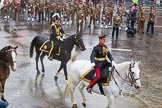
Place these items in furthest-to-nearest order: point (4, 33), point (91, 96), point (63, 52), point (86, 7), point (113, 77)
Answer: point (86, 7)
point (4, 33)
point (63, 52)
point (91, 96)
point (113, 77)

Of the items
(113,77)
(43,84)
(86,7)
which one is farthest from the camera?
(86,7)

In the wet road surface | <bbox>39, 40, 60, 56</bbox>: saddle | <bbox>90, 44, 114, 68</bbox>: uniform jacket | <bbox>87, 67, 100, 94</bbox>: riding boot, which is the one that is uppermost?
<bbox>90, 44, 114, 68</bbox>: uniform jacket

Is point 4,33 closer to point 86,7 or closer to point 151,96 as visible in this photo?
point 86,7

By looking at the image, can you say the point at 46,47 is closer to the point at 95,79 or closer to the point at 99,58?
the point at 99,58

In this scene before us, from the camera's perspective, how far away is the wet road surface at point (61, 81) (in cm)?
1182

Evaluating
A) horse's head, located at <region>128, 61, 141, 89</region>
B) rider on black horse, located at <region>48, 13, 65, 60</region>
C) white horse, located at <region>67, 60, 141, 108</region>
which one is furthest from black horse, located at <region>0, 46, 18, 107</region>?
rider on black horse, located at <region>48, 13, 65, 60</region>

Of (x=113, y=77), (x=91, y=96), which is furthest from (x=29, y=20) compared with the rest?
(x=113, y=77)

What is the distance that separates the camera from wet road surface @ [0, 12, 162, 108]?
11820 millimetres

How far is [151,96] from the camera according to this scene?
12.9 metres

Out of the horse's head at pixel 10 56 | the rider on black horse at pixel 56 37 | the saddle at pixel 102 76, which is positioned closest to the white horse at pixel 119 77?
the saddle at pixel 102 76

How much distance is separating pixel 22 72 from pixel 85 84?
15.8 feet

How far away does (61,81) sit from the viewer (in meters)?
14.2

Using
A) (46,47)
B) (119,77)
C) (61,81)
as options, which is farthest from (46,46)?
(119,77)

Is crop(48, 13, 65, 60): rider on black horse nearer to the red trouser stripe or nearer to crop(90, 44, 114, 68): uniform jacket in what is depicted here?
crop(90, 44, 114, 68): uniform jacket
